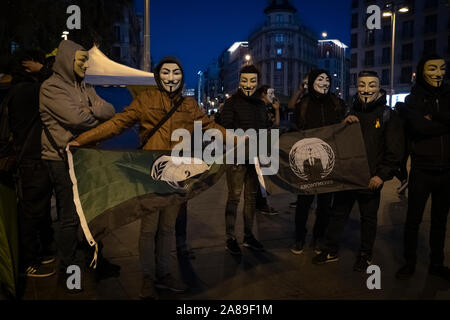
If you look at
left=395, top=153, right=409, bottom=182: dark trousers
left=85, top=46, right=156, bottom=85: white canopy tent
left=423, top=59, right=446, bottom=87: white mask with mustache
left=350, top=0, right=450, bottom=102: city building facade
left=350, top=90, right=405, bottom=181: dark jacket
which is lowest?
left=395, top=153, right=409, bottom=182: dark trousers

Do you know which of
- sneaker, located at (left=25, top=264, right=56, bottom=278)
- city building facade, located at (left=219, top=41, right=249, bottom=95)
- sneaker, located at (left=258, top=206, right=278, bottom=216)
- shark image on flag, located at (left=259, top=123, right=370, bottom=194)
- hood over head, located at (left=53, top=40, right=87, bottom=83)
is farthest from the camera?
city building facade, located at (left=219, top=41, right=249, bottom=95)

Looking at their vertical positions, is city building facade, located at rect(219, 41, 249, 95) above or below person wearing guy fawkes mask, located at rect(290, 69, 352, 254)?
above

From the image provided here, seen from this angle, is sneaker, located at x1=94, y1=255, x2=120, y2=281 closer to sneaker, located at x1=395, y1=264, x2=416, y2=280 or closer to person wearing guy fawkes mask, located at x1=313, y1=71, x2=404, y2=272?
person wearing guy fawkes mask, located at x1=313, y1=71, x2=404, y2=272

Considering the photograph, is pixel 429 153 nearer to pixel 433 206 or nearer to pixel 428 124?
pixel 428 124

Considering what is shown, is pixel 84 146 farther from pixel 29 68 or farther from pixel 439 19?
pixel 439 19

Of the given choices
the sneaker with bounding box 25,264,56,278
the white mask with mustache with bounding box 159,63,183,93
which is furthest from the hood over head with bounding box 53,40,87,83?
the sneaker with bounding box 25,264,56,278

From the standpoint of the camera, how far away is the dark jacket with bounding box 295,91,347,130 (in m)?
4.80

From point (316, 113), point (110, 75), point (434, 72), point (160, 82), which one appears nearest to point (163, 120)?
point (160, 82)

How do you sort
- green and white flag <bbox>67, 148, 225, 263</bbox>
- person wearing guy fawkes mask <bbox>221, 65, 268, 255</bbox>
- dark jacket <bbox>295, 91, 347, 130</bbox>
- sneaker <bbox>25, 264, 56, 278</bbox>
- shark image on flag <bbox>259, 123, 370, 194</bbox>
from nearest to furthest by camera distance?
1. green and white flag <bbox>67, 148, 225, 263</bbox>
2. sneaker <bbox>25, 264, 56, 278</bbox>
3. shark image on flag <bbox>259, 123, 370, 194</bbox>
4. dark jacket <bbox>295, 91, 347, 130</bbox>
5. person wearing guy fawkes mask <bbox>221, 65, 268, 255</bbox>

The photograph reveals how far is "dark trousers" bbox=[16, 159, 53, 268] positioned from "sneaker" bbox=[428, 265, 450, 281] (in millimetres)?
3827

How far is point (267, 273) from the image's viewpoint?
14.1 feet

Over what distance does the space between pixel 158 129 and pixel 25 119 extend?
1.38 m

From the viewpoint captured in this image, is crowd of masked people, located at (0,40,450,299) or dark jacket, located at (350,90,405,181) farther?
dark jacket, located at (350,90,405,181)

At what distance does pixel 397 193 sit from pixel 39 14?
51.5 feet
